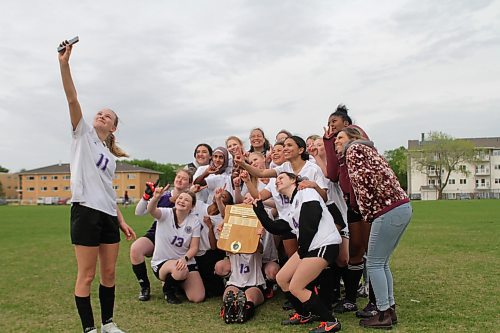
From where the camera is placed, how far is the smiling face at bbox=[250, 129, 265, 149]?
26.3 feet

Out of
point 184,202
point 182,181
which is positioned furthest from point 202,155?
point 184,202

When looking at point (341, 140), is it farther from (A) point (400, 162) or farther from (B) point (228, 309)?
(A) point (400, 162)

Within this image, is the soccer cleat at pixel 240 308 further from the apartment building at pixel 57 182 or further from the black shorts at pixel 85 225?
the apartment building at pixel 57 182

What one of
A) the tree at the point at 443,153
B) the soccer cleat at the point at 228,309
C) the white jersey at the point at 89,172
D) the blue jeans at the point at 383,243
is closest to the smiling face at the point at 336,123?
the blue jeans at the point at 383,243

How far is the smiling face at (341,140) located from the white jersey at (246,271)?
6.00 feet

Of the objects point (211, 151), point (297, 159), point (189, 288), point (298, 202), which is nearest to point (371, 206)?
point (298, 202)

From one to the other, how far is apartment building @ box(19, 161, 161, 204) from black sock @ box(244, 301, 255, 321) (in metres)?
96.8

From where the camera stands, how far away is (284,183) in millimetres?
5629

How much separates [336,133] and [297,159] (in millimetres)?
594

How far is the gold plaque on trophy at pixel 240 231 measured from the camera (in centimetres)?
619

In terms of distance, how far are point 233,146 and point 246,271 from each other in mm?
2074

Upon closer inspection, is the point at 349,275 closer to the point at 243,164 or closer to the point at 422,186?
the point at 243,164

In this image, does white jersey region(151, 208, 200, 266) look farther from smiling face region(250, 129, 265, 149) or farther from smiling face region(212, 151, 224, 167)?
smiling face region(250, 129, 265, 149)

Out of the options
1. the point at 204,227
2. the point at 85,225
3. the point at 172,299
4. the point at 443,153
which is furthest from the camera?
the point at 443,153
